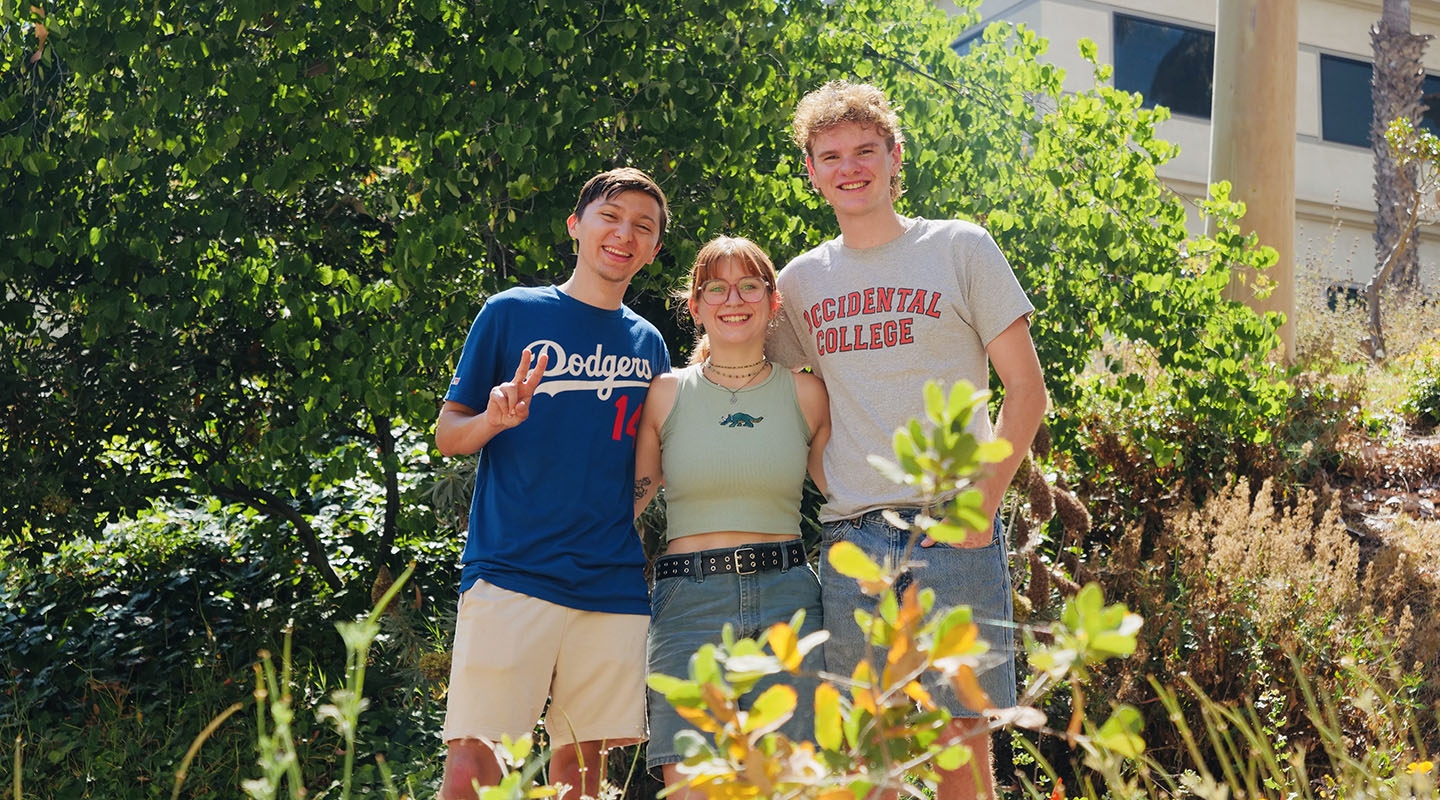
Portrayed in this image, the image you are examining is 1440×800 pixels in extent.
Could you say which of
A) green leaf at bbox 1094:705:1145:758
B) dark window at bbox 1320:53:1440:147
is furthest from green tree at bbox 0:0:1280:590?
dark window at bbox 1320:53:1440:147

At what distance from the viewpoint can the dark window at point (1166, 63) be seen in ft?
62.1

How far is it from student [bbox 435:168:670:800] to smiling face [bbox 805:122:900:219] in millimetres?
522

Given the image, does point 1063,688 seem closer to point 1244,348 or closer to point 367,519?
point 1244,348

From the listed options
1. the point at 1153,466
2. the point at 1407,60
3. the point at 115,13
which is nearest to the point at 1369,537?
the point at 1153,466

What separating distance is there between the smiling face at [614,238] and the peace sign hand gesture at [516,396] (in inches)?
20.0

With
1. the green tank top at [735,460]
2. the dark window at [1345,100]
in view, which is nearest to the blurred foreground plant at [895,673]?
the green tank top at [735,460]

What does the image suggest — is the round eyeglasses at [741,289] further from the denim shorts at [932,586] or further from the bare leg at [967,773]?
the bare leg at [967,773]

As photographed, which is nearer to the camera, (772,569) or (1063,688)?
(772,569)

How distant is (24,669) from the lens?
562cm

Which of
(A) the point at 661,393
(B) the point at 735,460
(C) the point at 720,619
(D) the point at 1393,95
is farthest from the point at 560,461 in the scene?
(D) the point at 1393,95

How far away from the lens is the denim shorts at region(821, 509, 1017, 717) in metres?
2.83

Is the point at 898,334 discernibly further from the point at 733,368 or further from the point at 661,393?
the point at 661,393

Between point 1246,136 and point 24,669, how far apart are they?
25.6 ft

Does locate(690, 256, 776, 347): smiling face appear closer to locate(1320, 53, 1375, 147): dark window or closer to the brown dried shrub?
the brown dried shrub
